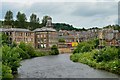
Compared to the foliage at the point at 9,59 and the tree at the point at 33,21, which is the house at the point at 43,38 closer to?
the tree at the point at 33,21

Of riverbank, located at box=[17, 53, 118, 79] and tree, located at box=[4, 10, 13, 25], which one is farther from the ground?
tree, located at box=[4, 10, 13, 25]

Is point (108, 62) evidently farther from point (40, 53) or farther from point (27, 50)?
point (40, 53)

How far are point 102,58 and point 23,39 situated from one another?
4706cm

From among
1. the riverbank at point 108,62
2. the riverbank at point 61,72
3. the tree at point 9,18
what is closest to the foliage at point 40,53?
the tree at point 9,18

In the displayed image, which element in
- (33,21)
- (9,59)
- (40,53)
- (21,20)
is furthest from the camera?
(33,21)

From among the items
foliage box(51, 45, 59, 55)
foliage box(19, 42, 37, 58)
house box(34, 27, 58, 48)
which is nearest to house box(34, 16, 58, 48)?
house box(34, 27, 58, 48)

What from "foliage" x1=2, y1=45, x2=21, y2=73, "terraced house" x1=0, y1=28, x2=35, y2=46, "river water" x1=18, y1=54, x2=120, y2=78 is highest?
"terraced house" x1=0, y1=28, x2=35, y2=46

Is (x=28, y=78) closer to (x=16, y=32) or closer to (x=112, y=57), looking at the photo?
(x=112, y=57)

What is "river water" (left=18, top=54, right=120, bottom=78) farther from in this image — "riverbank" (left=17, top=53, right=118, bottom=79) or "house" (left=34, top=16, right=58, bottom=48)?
"house" (left=34, top=16, right=58, bottom=48)

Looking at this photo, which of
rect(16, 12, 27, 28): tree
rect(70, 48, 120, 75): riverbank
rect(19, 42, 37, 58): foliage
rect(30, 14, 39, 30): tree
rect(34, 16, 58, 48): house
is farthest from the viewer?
rect(30, 14, 39, 30): tree

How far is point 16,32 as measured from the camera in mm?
87688

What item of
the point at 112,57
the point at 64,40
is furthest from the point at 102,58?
the point at 64,40

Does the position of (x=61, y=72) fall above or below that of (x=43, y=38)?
below

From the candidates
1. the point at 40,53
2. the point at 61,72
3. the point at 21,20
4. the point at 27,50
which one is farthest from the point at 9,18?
the point at 61,72
